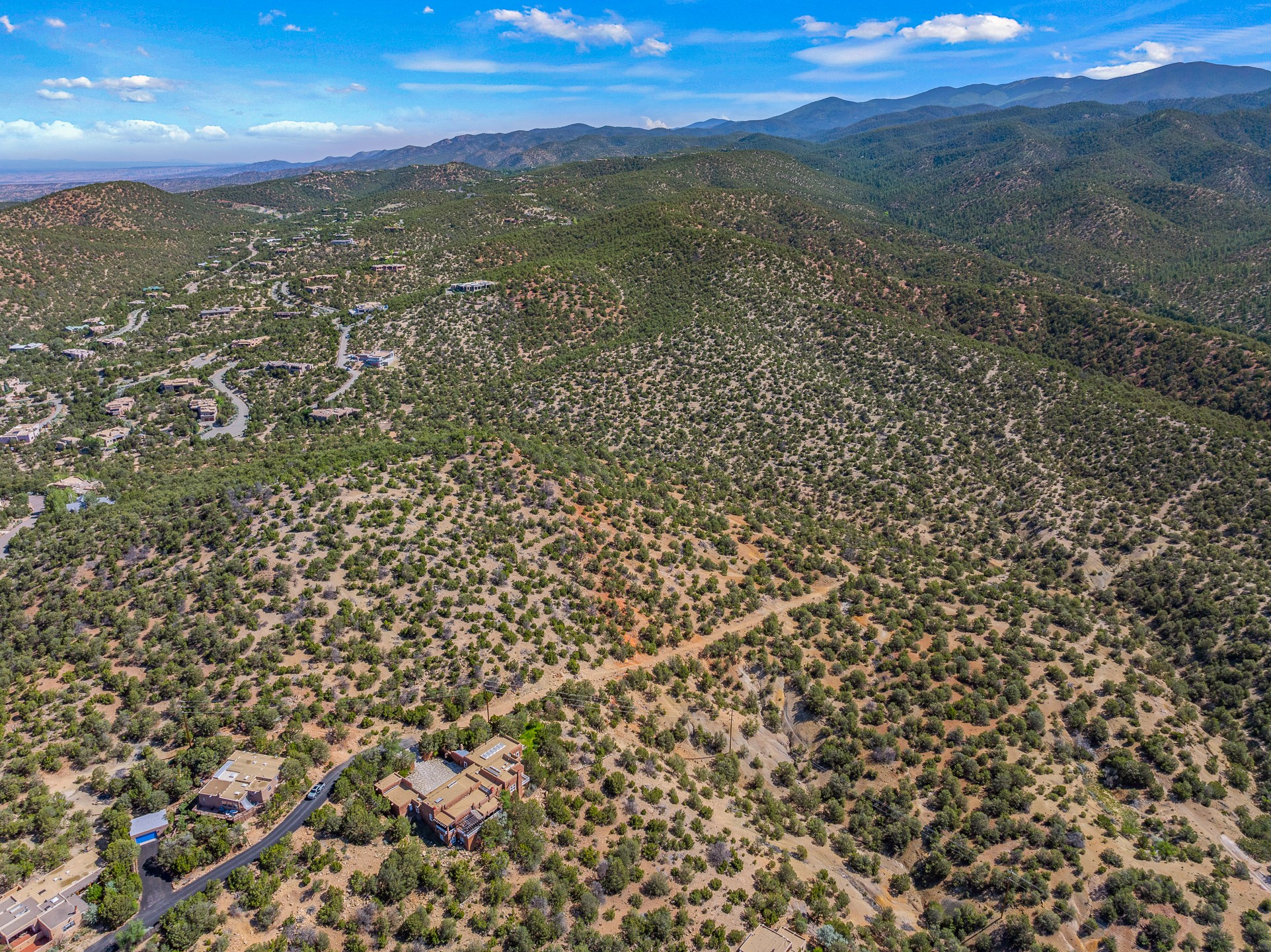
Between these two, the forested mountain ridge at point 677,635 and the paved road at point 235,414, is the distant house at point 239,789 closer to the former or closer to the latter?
the forested mountain ridge at point 677,635

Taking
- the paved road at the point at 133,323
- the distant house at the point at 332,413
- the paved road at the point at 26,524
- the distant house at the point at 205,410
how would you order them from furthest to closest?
the paved road at the point at 133,323 → the distant house at the point at 205,410 → the distant house at the point at 332,413 → the paved road at the point at 26,524

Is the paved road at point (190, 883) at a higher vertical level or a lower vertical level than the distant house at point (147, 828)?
lower

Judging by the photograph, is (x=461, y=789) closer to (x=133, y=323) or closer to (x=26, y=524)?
(x=26, y=524)

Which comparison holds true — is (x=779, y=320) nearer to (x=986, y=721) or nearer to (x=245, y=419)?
(x=986, y=721)

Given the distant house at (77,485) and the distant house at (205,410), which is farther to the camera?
the distant house at (205,410)

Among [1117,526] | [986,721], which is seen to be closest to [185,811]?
[986,721]

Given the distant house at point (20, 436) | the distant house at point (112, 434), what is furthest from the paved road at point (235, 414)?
the distant house at point (20, 436)

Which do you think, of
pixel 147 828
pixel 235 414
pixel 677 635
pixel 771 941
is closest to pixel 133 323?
pixel 235 414
